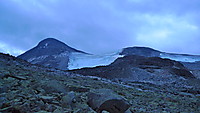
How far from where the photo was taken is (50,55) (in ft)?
172

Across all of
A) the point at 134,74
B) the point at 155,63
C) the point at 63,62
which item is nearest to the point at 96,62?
the point at 63,62

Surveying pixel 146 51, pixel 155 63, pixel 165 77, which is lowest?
pixel 165 77

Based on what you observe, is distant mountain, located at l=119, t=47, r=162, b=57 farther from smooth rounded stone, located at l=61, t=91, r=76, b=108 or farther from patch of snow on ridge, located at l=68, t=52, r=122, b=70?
smooth rounded stone, located at l=61, t=91, r=76, b=108

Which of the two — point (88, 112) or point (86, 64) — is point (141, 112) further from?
point (86, 64)

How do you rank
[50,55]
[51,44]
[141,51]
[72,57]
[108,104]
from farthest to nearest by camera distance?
→ [141,51]
[51,44]
[50,55]
[72,57]
[108,104]

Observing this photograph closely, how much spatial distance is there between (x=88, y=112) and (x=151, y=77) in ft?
76.3

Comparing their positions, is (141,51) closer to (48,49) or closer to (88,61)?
(88,61)

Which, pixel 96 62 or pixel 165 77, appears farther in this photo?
pixel 96 62

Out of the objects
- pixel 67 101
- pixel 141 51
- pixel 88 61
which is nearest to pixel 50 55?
pixel 88 61

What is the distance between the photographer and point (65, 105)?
3.10 m

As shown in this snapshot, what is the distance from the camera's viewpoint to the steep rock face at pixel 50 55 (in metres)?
44.4

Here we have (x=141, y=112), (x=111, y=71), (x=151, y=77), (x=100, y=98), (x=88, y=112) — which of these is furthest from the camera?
(x=111, y=71)

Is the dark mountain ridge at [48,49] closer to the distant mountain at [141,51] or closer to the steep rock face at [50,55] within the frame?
the steep rock face at [50,55]

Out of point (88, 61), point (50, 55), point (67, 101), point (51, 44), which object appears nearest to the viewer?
point (67, 101)
